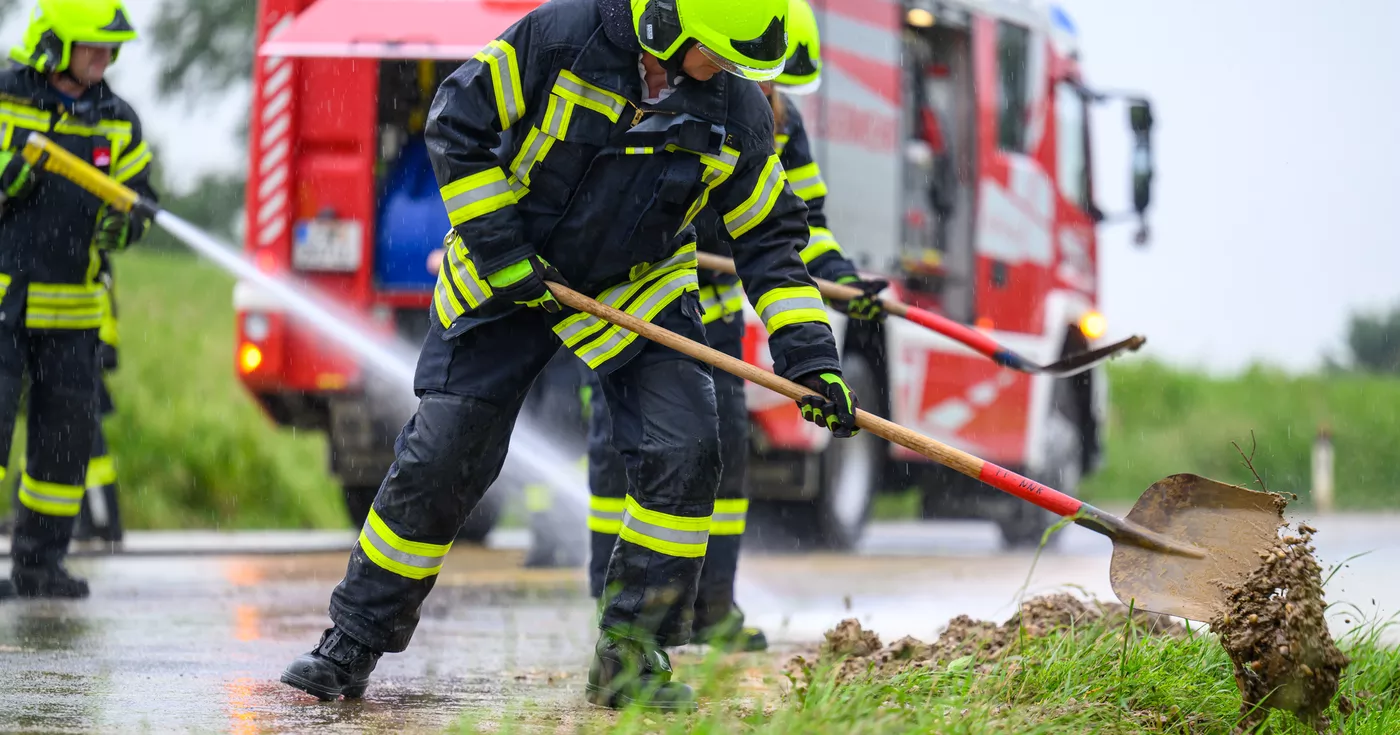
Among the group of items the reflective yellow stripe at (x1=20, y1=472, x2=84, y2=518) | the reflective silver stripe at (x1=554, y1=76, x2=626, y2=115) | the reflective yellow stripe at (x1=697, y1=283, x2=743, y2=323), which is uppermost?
the reflective silver stripe at (x1=554, y1=76, x2=626, y2=115)

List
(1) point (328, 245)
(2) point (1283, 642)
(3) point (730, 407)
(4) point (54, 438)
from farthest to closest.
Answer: (1) point (328, 245) → (4) point (54, 438) → (3) point (730, 407) → (2) point (1283, 642)

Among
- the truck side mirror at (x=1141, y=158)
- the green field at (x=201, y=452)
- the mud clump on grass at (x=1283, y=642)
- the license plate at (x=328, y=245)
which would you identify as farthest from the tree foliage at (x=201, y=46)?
the mud clump on grass at (x=1283, y=642)

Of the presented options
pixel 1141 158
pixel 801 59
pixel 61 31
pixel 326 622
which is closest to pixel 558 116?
pixel 801 59

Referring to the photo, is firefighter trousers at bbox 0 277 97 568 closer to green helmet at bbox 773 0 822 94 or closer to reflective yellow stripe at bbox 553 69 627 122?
green helmet at bbox 773 0 822 94

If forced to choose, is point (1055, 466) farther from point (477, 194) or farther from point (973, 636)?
point (477, 194)

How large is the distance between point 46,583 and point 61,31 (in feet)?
5.93

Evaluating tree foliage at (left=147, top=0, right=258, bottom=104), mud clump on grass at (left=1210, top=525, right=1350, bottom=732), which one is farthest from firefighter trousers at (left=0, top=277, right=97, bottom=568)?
tree foliage at (left=147, top=0, right=258, bottom=104)

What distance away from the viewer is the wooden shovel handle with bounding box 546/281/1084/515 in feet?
13.0

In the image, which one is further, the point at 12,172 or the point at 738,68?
the point at 12,172

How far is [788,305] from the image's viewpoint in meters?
4.11

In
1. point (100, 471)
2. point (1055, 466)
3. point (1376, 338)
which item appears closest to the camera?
point (100, 471)

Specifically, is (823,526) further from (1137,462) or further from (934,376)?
(1137,462)

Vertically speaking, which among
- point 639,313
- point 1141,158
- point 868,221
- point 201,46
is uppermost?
point 201,46

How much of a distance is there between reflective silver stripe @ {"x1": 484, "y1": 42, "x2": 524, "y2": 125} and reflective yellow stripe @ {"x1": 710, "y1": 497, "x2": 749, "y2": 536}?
1.74 meters
